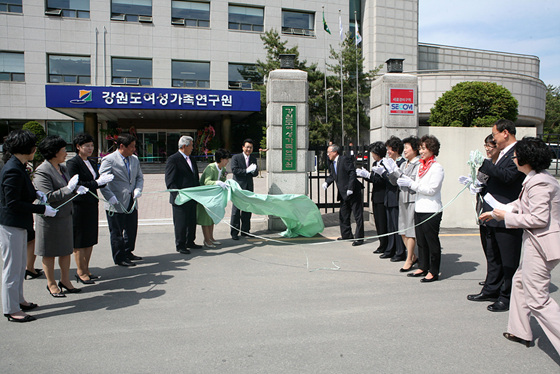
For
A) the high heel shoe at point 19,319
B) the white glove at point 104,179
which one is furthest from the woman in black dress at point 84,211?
the high heel shoe at point 19,319

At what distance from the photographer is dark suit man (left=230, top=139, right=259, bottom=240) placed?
7980mm

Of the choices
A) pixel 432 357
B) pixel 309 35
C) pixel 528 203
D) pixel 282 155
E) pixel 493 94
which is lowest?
pixel 432 357

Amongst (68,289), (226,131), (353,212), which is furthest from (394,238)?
(226,131)

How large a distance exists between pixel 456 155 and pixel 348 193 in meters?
3.23

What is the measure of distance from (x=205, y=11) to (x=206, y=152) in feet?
34.0

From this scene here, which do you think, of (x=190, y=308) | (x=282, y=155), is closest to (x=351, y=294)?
(x=190, y=308)

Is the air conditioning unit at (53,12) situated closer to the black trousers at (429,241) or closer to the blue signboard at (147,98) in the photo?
the blue signboard at (147,98)

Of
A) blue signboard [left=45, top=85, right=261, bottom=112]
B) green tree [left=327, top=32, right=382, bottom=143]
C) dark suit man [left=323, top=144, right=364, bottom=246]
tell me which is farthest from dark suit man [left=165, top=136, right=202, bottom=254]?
green tree [left=327, top=32, right=382, bottom=143]

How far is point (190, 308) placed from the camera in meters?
4.51

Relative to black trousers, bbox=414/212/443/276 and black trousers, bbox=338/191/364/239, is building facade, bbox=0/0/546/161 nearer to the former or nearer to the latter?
black trousers, bbox=338/191/364/239

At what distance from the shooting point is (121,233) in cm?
623

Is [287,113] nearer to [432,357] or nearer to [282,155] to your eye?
[282,155]

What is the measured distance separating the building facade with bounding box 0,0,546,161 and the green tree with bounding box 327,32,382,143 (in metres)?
3.21

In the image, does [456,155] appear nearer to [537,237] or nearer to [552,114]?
[537,237]
